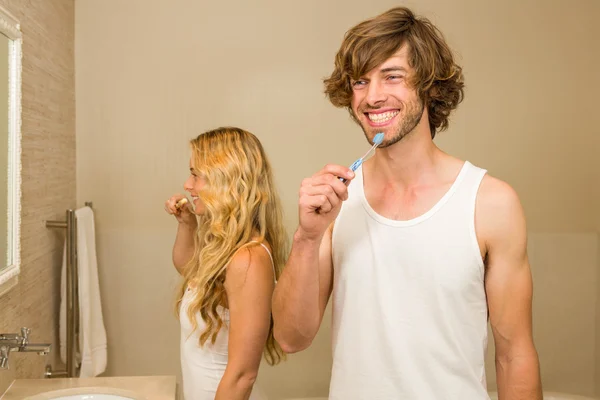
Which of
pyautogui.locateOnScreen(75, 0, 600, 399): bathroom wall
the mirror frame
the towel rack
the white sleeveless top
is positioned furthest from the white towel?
the white sleeveless top

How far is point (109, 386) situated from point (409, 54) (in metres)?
1.16

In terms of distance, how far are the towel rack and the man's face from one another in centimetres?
122

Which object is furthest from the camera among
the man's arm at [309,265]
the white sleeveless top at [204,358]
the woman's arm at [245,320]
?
the white sleeveless top at [204,358]

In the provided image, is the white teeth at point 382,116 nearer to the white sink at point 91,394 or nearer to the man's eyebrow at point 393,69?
the man's eyebrow at point 393,69

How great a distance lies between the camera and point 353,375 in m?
1.28

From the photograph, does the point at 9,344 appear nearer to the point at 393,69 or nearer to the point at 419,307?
the point at 419,307

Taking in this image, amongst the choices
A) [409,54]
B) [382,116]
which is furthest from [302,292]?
[409,54]

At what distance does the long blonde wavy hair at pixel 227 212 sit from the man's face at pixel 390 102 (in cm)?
44

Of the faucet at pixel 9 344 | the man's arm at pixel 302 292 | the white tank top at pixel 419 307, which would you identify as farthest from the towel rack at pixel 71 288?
the white tank top at pixel 419 307

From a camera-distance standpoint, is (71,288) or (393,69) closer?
(393,69)

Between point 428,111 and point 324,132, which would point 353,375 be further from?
point 324,132

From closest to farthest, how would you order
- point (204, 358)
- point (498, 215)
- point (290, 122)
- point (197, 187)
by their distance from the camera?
point (498, 215), point (204, 358), point (197, 187), point (290, 122)

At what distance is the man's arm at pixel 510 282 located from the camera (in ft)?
3.98

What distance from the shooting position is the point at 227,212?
1605 millimetres
